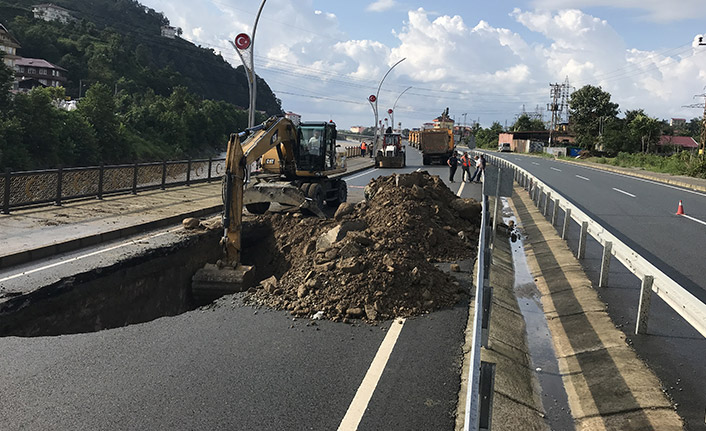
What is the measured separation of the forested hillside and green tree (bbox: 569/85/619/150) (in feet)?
181

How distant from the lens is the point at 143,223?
13.0 m

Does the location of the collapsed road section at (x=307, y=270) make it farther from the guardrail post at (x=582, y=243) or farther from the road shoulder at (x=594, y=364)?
the guardrail post at (x=582, y=243)

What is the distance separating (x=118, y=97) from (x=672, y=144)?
75.6 meters

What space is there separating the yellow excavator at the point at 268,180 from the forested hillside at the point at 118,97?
32751 millimetres

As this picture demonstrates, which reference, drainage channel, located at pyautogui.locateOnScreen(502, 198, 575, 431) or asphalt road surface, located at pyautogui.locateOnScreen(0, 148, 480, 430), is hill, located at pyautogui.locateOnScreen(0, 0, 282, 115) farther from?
asphalt road surface, located at pyautogui.locateOnScreen(0, 148, 480, 430)

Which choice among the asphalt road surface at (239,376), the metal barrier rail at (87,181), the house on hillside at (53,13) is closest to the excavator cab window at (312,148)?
the metal barrier rail at (87,181)

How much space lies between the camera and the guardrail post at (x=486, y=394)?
369 centimetres

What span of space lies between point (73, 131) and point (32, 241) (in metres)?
43.9

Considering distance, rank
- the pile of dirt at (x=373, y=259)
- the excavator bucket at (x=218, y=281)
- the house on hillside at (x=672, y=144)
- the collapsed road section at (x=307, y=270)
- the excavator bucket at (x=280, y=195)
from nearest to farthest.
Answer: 1. the pile of dirt at (x=373, y=259)
2. the collapsed road section at (x=307, y=270)
3. the excavator bucket at (x=218, y=281)
4. the excavator bucket at (x=280, y=195)
5. the house on hillside at (x=672, y=144)

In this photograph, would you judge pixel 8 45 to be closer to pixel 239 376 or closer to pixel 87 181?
pixel 87 181

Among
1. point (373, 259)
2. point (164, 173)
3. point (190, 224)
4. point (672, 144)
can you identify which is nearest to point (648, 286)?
point (373, 259)

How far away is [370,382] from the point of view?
535cm

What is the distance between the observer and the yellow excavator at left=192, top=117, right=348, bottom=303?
10258 millimetres

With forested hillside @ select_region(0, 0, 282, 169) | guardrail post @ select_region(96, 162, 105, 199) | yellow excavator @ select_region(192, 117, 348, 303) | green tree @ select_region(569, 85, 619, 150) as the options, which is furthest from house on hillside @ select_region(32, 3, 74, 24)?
yellow excavator @ select_region(192, 117, 348, 303)
